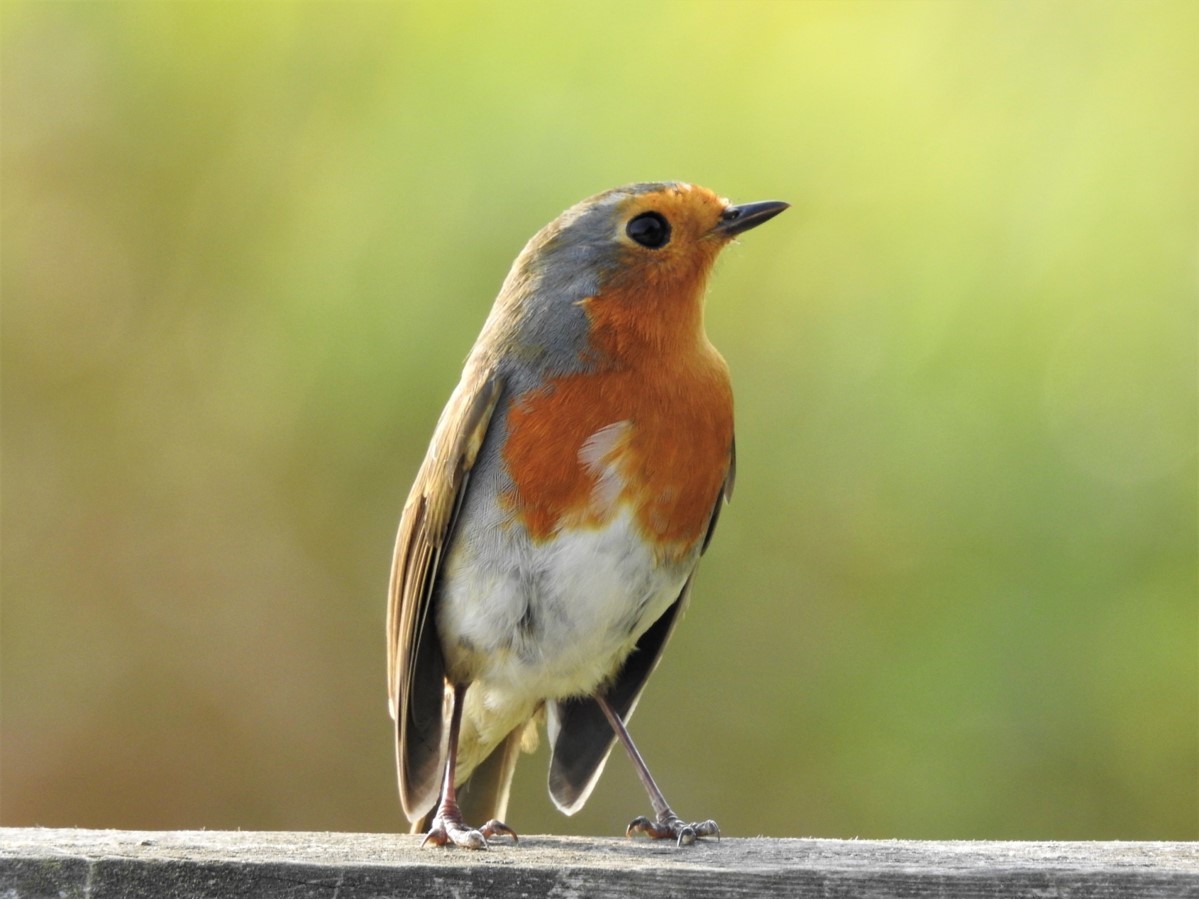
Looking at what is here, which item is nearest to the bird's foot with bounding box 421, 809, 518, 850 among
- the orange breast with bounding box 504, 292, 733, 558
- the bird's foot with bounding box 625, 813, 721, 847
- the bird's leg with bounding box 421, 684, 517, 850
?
the bird's leg with bounding box 421, 684, 517, 850

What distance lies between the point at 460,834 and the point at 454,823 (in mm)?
155

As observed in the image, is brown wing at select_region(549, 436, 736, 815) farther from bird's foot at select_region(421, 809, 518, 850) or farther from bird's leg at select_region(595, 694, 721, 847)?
bird's foot at select_region(421, 809, 518, 850)

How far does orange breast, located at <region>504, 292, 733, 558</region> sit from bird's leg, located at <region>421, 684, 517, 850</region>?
0.57 metres

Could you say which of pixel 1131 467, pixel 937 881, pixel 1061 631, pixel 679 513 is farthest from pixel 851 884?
pixel 1131 467

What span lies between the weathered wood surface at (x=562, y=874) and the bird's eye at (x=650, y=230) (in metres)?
1.49

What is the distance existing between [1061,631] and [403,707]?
7.29 feet

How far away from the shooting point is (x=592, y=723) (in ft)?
13.4

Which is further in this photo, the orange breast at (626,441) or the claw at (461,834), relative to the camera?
the orange breast at (626,441)

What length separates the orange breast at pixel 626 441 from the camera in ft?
11.0

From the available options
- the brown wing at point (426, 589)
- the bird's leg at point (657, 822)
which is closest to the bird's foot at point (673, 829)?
the bird's leg at point (657, 822)

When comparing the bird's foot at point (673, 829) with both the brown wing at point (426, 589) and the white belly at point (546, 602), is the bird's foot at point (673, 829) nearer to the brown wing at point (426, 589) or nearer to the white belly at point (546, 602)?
the white belly at point (546, 602)

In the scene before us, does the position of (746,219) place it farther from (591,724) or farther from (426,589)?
(591,724)

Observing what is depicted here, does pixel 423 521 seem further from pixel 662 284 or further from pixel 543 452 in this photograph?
pixel 662 284

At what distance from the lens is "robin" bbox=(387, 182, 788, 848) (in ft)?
11.1
